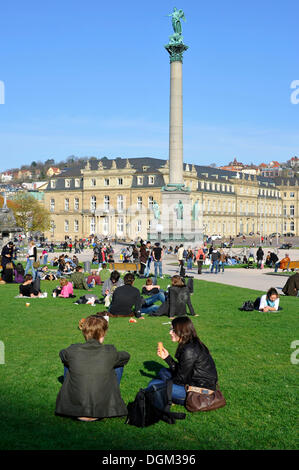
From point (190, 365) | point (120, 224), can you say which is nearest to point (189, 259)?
point (190, 365)

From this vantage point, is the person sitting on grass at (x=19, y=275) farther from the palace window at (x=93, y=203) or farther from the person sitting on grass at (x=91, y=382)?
the palace window at (x=93, y=203)

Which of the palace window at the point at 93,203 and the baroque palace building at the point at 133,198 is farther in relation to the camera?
the palace window at the point at 93,203

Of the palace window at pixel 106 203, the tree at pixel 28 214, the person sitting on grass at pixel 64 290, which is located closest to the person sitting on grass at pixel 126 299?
the person sitting on grass at pixel 64 290

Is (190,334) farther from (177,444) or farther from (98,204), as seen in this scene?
(98,204)

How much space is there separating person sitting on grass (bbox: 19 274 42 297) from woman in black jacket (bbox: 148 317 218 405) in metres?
11.5

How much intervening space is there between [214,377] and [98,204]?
99425 mm

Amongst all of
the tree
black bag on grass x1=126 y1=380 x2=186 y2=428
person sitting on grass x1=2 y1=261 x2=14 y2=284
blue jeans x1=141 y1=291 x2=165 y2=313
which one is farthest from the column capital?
black bag on grass x1=126 y1=380 x2=186 y2=428

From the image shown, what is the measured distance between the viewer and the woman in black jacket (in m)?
7.48

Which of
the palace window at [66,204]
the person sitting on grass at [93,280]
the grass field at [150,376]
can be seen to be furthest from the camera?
the palace window at [66,204]

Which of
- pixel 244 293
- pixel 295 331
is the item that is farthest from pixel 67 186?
pixel 295 331

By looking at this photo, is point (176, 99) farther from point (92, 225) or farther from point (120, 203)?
point (92, 225)

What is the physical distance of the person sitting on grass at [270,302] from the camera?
51.3 ft

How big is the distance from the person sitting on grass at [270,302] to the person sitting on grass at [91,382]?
30.7 feet

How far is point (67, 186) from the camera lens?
4385 inches
